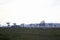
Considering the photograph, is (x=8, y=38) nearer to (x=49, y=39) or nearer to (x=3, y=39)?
(x=3, y=39)

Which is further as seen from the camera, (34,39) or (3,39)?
(34,39)

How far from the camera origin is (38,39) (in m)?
24.7

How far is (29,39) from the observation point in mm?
24094

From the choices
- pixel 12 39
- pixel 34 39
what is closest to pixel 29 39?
pixel 34 39

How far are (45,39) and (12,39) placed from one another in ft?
16.6

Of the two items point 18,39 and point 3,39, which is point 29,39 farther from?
point 3,39

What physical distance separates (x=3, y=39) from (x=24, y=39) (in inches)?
119

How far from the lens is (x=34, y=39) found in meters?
24.4

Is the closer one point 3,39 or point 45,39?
point 3,39

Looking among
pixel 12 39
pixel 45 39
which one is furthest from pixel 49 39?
pixel 12 39

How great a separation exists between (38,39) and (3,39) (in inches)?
211

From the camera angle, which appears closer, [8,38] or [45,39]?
[8,38]

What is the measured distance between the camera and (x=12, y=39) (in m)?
23.6

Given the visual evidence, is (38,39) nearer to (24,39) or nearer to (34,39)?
(34,39)
